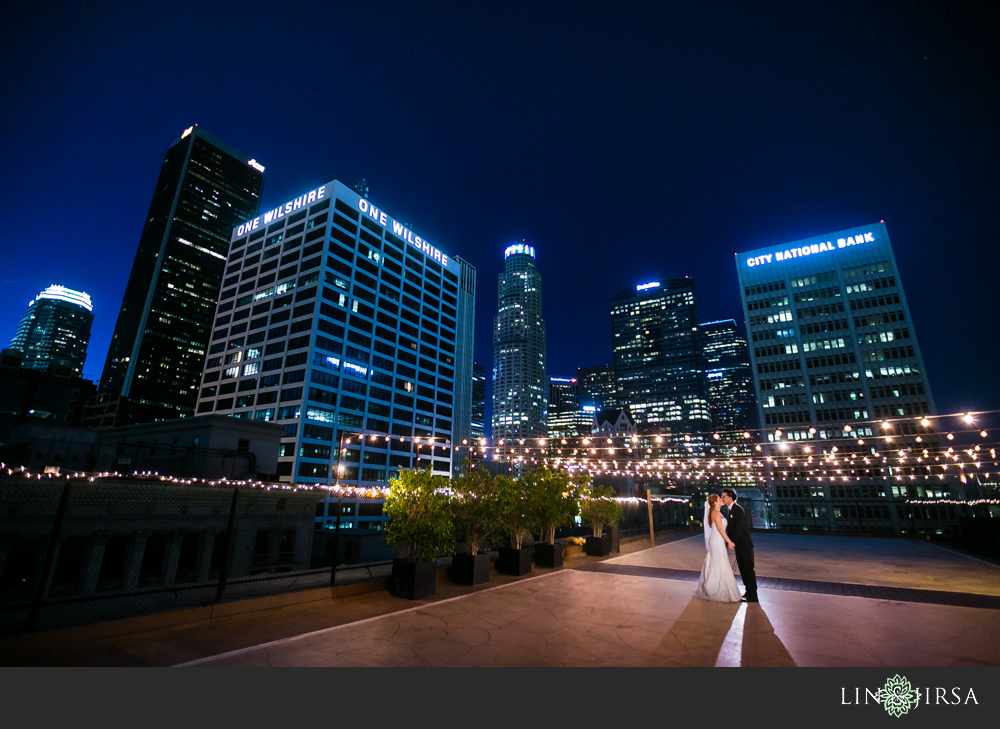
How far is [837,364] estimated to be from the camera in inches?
3024

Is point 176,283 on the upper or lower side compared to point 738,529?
upper

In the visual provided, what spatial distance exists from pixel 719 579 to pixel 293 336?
254 ft

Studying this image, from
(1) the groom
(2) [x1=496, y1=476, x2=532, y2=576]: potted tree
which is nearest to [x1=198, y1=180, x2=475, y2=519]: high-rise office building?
(2) [x1=496, y1=476, x2=532, y2=576]: potted tree

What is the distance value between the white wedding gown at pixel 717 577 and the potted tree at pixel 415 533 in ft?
18.6

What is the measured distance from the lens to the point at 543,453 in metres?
26.1

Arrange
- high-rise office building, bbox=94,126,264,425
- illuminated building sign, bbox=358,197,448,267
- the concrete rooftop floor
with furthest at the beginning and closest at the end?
1. high-rise office building, bbox=94,126,264,425
2. illuminated building sign, bbox=358,197,448,267
3. the concrete rooftop floor

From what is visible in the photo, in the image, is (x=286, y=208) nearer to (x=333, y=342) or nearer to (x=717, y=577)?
(x=333, y=342)

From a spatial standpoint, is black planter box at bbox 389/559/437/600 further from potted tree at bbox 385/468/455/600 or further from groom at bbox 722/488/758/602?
groom at bbox 722/488/758/602

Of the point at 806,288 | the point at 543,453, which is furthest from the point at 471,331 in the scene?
the point at 543,453

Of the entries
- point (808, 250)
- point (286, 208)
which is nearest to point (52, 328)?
point (286, 208)

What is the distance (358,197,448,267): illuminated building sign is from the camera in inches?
3455

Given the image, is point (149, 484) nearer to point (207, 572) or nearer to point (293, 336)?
point (207, 572)

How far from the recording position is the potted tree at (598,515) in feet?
51.1

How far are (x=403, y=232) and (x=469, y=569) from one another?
95.1 m
